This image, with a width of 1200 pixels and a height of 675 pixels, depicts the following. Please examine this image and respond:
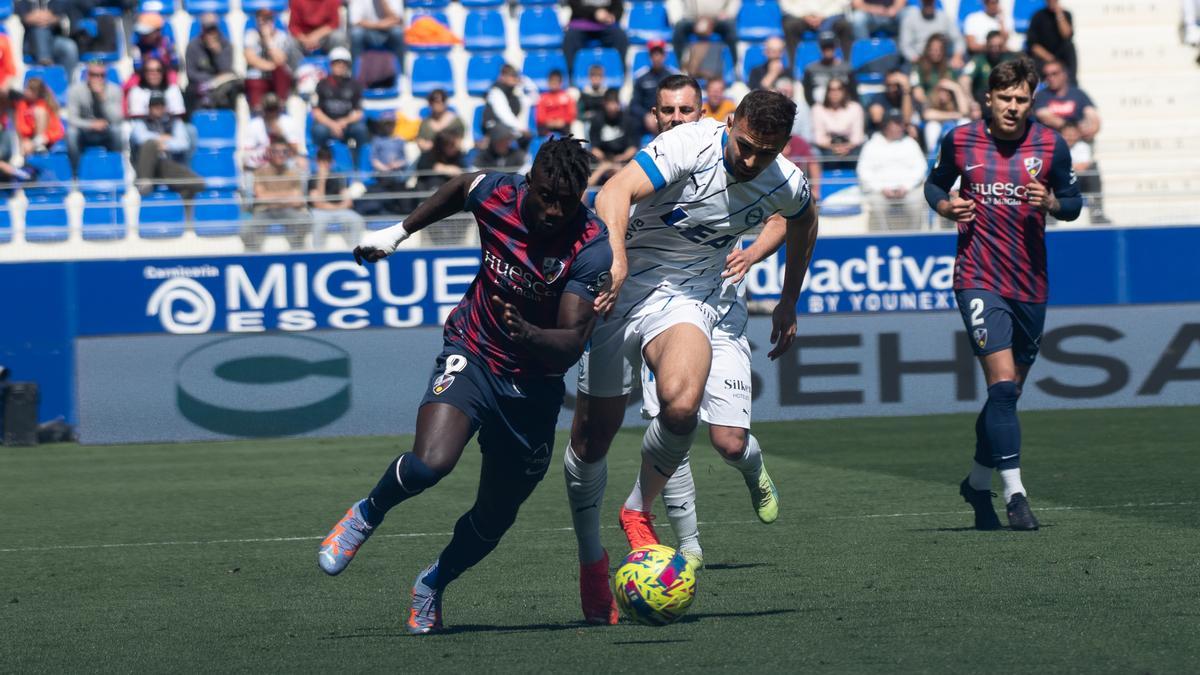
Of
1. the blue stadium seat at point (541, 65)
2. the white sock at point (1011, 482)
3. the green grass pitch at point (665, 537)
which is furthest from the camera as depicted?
the blue stadium seat at point (541, 65)

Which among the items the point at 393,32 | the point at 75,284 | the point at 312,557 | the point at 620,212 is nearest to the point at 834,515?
the point at 312,557

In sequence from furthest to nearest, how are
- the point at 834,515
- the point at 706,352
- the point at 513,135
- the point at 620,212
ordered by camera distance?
the point at 513,135 → the point at 834,515 → the point at 706,352 → the point at 620,212

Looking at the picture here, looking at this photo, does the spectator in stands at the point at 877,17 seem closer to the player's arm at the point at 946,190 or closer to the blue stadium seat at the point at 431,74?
the blue stadium seat at the point at 431,74

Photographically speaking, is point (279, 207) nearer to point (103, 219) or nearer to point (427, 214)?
point (103, 219)

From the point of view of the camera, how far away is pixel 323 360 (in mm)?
16656

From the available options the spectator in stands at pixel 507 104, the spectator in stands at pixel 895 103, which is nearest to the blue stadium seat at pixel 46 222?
the spectator in stands at pixel 507 104

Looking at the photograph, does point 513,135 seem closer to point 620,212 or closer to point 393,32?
point 393,32

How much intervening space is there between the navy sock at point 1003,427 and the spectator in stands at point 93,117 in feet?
43.3

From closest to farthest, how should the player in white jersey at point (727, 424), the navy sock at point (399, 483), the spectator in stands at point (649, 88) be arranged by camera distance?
the navy sock at point (399, 483) < the player in white jersey at point (727, 424) < the spectator in stands at point (649, 88)

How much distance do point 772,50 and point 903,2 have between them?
2.38 metres

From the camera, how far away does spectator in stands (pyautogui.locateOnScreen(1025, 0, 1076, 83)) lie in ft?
67.2

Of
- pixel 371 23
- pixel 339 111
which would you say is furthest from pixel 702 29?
pixel 339 111

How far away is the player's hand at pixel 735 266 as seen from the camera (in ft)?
26.0

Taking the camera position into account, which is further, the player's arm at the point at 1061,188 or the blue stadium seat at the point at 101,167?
the blue stadium seat at the point at 101,167
